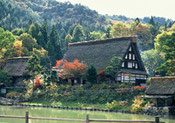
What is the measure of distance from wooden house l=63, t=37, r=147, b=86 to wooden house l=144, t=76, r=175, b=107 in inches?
486

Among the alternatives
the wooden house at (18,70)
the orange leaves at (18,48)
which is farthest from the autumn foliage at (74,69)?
the orange leaves at (18,48)

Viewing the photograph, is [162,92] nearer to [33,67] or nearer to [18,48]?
[33,67]

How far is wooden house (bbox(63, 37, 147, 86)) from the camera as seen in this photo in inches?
1930

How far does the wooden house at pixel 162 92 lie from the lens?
3294 cm

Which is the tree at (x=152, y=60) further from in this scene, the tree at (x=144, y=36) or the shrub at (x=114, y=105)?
the shrub at (x=114, y=105)

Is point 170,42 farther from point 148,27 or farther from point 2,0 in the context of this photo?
point 2,0

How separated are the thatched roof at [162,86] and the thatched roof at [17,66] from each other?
25295mm

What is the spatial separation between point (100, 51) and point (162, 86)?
20.5 metres

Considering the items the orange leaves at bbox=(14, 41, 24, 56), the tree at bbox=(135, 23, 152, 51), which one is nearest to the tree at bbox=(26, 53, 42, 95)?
the orange leaves at bbox=(14, 41, 24, 56)

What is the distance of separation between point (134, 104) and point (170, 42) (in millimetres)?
9123

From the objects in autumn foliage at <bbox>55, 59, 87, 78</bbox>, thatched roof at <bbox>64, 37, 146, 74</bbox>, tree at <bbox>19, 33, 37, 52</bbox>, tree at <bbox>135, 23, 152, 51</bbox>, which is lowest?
autumn foliage at <bbox>55, 59, 87, 78</bbox>

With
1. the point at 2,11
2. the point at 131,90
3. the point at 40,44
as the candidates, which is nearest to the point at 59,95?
the point at 131,90

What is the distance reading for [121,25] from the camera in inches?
3553

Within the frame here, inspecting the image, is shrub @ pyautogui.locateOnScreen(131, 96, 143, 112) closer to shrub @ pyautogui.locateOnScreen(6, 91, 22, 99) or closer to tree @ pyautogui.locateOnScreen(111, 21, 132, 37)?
shrub @ pyautogui.locateOnScreen(6, 91, 22, 99)
